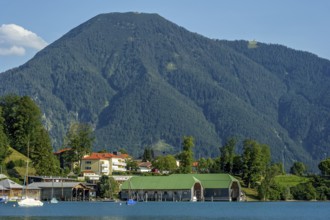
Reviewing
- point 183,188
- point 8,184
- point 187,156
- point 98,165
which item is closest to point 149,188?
point 183,188

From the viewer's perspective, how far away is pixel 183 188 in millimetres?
149625

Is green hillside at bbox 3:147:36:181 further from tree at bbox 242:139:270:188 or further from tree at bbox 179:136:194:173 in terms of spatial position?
tree at bbox 242:139:270:188

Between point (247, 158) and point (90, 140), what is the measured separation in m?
41.4

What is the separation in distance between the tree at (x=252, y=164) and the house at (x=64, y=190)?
42443 millimetres

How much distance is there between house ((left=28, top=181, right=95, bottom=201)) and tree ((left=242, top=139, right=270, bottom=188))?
139 feet

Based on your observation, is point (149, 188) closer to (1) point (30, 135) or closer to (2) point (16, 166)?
(1) point (30, 135)

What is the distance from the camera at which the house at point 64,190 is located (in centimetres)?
13625

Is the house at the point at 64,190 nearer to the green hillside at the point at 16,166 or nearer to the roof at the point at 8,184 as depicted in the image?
the roof at the point at 8,184

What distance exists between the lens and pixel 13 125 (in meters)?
145

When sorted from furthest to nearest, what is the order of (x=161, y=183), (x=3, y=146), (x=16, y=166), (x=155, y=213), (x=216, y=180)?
(x=216, y=180), (x=161, y=183), (x=16, y=166), (x=3, y=146), (x=155, y=213)

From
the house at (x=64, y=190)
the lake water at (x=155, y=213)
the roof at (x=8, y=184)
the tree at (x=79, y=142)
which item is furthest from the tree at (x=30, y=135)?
the lake water at (x=155, y=213)

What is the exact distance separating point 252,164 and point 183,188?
22063 mm

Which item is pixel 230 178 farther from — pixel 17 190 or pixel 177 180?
pixel 17 190

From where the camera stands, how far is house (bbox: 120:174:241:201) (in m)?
151
